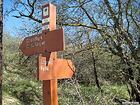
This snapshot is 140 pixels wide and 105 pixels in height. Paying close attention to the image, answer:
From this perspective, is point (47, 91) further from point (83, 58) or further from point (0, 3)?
point (83, 58)

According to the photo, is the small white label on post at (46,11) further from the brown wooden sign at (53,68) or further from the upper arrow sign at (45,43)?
the brown wooden sign at (53,68)

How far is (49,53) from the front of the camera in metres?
5.14

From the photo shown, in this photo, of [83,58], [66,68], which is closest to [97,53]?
[83,58]

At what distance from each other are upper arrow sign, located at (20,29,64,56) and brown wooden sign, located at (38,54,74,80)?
14 cm

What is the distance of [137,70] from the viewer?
11500 mm

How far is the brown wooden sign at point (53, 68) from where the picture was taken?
501cm

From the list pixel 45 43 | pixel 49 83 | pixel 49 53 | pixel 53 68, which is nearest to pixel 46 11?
pixel 45 43

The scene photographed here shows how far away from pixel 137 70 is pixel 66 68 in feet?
21.4

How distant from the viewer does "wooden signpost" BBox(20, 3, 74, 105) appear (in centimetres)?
502

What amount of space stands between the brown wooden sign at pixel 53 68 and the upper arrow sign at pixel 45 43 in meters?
0.14

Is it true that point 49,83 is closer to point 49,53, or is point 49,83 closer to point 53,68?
point 53,68

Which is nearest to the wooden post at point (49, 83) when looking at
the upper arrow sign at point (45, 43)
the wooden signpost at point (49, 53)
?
the wooden signpost at point (49, 53)

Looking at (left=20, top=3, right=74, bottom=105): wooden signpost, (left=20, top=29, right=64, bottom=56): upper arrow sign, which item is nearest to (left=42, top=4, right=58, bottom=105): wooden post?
(left=20, top=3, right=74, bottom=105): wooden signpost

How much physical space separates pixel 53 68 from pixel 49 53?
214 millimetres
